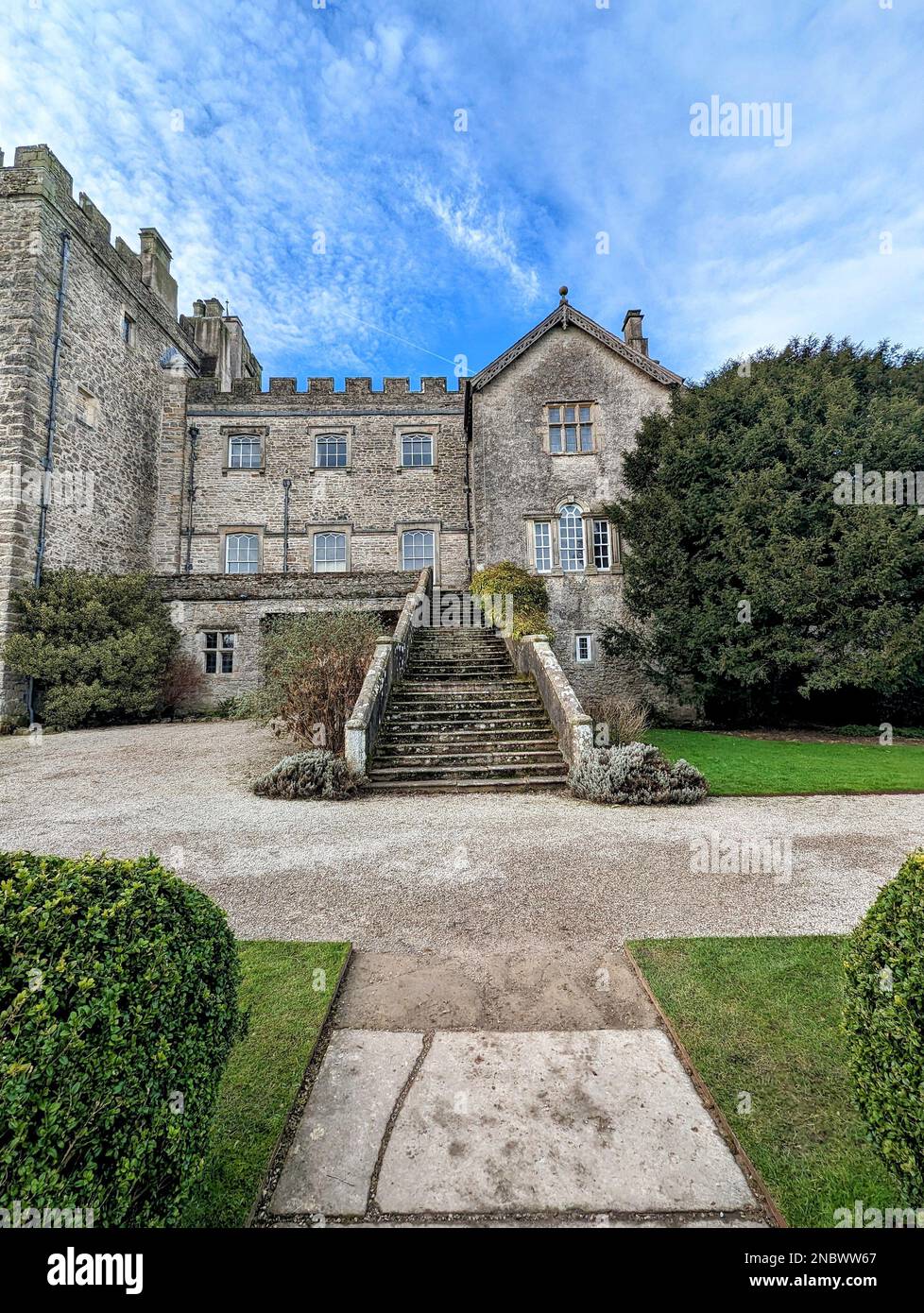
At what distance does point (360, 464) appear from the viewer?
22.5 metres

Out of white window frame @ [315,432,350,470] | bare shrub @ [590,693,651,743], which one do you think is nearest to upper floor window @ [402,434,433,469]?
white window frame @ [315,432,350,470]

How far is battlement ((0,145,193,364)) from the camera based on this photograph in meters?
15.5

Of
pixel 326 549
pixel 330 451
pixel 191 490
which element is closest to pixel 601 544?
pixel 326 549

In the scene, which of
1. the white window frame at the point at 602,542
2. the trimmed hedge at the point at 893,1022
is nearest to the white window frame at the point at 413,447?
the white window frame at the point at 602,542

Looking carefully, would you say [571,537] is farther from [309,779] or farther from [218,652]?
[309,779]

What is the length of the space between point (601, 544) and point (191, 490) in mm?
15403

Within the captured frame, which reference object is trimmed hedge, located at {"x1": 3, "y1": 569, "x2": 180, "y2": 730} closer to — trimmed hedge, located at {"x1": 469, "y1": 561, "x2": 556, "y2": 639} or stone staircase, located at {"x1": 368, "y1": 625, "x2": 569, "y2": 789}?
stone staircase, located at {"x1": 368, "y1": 625, "x2": 569, "y2": 789}

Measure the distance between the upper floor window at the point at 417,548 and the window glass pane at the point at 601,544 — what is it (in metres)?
6.51

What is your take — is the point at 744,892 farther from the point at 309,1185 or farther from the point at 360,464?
the point at 360,464

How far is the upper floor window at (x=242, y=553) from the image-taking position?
21.9 metres

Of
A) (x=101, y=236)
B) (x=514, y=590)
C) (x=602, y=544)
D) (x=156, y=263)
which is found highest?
(x=156, y=263)

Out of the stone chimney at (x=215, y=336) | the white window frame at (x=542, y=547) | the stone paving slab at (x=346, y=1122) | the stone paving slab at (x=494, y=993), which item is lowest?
the stone paving slab at (x=346, y=1122)

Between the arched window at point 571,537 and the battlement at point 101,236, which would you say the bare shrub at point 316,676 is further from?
the battlement at point 101,236

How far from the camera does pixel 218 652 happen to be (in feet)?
56.8
